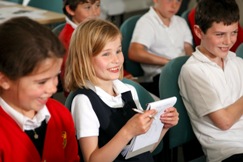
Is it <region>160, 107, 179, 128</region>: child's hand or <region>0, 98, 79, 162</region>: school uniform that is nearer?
<region>0, 98, 79, 162</region>: school uniform

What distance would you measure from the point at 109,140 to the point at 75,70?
0.94ft

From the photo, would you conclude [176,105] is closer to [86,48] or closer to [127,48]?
[86,48]

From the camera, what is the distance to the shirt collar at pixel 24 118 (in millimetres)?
1278

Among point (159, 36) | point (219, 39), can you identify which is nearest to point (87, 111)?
point (219, 39)

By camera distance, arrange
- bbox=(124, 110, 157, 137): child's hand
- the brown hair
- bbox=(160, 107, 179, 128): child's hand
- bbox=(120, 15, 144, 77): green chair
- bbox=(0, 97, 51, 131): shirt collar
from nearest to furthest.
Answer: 1. the brown hair
2. bbox=(0, 97, 51, 131): shirt collar
3. bbox=(124, 110, 157, 137): child's hand
4. bbox=(160, 107, 179, 128): child's hand
5. bbox=(120, 15, 144, 77): green chair

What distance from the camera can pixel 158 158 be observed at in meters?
2.15

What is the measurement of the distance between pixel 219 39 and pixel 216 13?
0.12 meters

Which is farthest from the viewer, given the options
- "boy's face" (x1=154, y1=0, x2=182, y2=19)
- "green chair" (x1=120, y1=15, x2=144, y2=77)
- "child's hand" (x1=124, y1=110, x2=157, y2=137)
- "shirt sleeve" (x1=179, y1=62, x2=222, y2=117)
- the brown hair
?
"boy's face" (x1=154, y1=0, x2=182, y2=19)

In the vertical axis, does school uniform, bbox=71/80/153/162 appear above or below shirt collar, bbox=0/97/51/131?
below

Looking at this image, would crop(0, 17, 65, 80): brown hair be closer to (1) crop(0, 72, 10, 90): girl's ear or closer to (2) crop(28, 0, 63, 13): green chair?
(1) crop(0, 72, 10, 90): girl's ear

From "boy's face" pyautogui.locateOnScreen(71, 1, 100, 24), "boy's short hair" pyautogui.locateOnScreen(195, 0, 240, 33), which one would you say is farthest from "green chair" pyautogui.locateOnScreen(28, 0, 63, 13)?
"boy's short hair" pyautogui.locateOnScreen(195, 0, 240, 33)

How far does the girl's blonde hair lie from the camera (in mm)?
1539

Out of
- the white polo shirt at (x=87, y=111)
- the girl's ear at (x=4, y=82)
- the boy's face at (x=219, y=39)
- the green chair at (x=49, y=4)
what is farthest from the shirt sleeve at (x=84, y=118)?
the green chair at (x=49, y=4)

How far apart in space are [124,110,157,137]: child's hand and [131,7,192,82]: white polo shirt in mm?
1304
